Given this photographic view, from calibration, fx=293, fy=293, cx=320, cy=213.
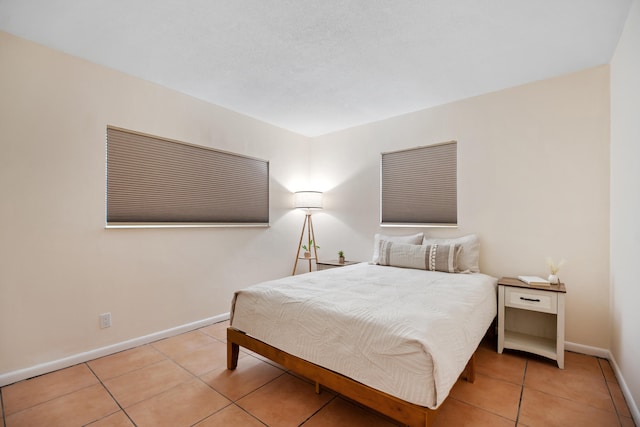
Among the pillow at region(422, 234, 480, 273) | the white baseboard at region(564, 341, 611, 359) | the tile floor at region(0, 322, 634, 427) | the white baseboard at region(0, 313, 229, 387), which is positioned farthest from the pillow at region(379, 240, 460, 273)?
the white baseboard at region(0, 313, 229, 387)

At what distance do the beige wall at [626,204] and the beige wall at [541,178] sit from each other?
15 cm

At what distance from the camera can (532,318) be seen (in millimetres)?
2838

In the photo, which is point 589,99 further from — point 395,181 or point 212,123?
point 212,123

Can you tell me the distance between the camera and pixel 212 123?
346cm

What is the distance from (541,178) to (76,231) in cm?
422

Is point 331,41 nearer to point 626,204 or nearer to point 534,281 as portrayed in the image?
point 626,204

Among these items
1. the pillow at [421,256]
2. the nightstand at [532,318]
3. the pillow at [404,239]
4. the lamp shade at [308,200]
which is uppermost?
the lamp shade at [308,200]

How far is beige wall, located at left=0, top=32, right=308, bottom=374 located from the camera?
2191 mm

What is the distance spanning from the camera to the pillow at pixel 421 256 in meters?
2.94

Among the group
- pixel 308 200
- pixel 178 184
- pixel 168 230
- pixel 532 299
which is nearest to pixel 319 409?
pixel 532 299

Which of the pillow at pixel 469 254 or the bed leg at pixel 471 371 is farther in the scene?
the pillow at pixel 469 254

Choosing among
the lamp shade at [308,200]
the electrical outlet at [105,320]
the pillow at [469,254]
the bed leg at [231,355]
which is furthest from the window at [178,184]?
the pillow at [469,254]

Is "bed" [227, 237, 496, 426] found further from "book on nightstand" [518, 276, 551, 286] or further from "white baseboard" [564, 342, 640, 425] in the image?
"white baseboard" [564, 342, 640, 425]

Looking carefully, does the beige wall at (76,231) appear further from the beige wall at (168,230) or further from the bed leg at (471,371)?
the bed leg at (471,371)
